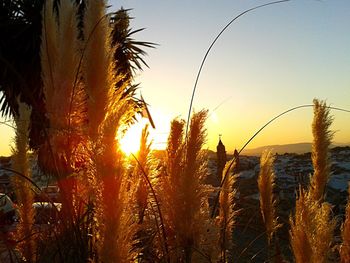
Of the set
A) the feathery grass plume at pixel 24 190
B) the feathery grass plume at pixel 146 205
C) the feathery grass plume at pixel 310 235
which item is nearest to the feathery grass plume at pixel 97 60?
the feathery grass plume at pixel 146 205

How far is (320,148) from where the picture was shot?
3.67 meters

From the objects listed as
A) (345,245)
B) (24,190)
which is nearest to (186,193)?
(345,245)

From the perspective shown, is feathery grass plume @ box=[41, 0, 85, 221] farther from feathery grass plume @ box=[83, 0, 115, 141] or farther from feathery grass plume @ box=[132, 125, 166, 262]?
feathery grass plume @ box=[132, 125, 166, 262]

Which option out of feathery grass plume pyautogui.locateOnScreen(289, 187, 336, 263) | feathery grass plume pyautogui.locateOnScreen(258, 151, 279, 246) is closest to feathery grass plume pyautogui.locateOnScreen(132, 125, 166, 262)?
feathery grass plume pyautogui.locateOnScreen(289, 187, 336, 263)

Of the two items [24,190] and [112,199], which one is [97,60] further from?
[24,190]

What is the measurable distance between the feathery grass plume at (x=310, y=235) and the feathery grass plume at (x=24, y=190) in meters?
1.96

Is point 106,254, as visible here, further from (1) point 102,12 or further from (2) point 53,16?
(2) point 53,16

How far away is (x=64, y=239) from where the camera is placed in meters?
2.87

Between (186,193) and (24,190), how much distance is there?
71.8 inches

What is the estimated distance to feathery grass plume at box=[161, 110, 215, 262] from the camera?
2400 millimetres

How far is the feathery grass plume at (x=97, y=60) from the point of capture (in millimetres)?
2496

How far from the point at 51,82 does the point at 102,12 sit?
504 millimetres

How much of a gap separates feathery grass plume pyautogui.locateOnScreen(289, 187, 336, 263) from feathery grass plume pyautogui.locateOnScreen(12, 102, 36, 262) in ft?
6.43

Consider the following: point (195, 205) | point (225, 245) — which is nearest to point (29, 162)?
point (225, 245)
